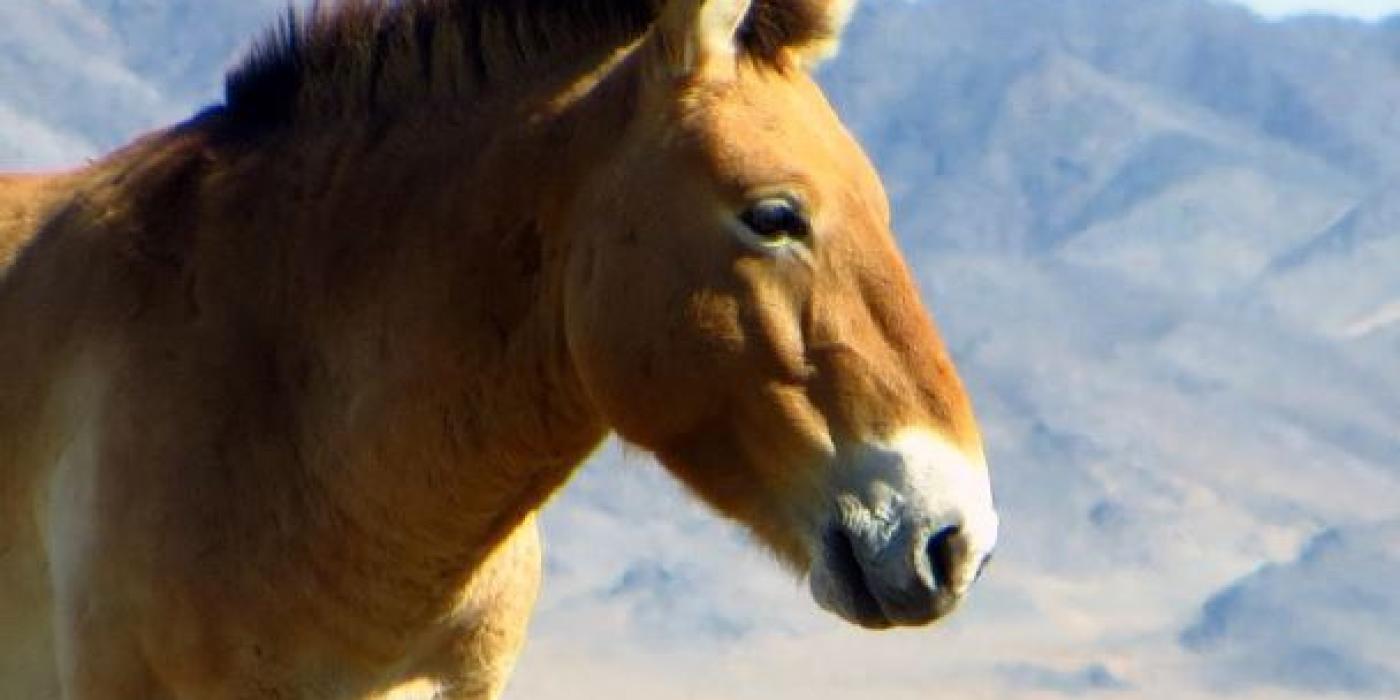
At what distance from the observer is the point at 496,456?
6430mm

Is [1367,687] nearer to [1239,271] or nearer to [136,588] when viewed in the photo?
[1239,271]

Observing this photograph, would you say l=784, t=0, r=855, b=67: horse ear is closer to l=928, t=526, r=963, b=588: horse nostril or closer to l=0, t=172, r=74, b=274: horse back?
l=928, t=526, r=963, b=588: horse nostril

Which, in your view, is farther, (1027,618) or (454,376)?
(1027,618)

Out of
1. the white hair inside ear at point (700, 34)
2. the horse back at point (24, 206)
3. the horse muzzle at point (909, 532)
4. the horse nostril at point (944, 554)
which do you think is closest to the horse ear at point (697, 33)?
the white hair inside ear at point (700, 34)

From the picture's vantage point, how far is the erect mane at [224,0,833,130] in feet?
21.4

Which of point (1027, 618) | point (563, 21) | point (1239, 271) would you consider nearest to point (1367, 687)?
point (1027, 618)

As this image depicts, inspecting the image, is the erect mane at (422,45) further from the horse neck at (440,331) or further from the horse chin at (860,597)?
the horse chin at (860,597)

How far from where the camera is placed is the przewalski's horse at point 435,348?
19.6ft

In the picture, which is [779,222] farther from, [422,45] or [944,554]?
[422,45]

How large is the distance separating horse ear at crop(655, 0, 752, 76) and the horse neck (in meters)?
0.19

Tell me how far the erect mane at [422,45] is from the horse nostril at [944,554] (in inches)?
48.1

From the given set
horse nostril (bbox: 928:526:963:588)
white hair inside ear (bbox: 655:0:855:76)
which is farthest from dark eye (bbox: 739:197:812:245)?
horse nostril (bbox: 928:526:963:588)

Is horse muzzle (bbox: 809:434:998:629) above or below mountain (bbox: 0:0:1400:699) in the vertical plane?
above

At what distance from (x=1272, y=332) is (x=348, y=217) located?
86.9 meters
